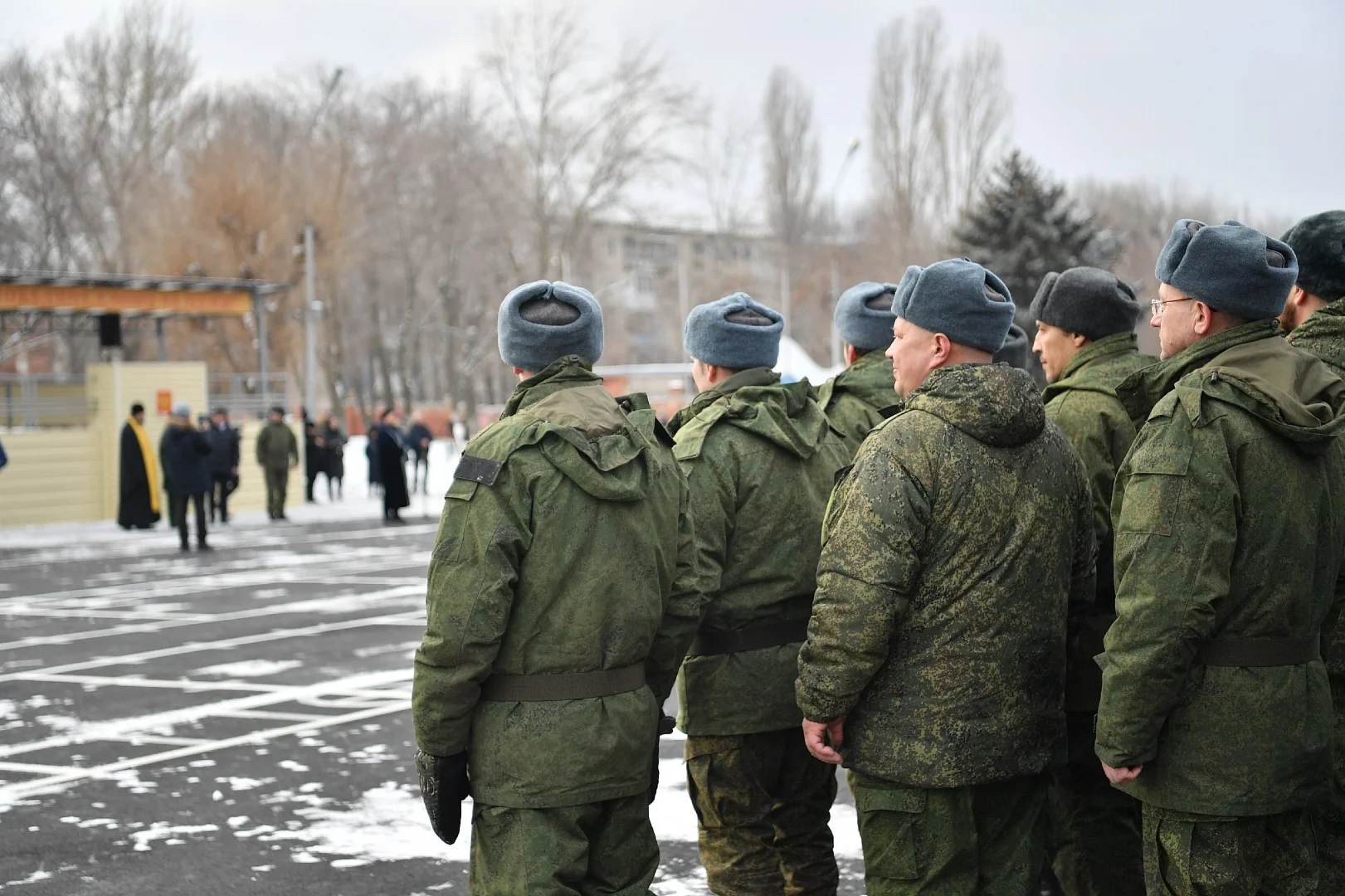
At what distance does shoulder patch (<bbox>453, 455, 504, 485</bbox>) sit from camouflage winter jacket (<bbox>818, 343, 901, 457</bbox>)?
2272 mm

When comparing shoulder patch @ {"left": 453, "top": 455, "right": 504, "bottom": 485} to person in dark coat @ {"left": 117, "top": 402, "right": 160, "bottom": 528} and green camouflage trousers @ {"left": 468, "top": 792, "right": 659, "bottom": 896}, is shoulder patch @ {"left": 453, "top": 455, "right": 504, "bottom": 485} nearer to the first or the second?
green camouflage trousers @ {"left": 468, "top": 792, "right": 659, "bottom": 896}

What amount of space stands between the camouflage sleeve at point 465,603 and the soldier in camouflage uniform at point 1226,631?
1467 millimetres

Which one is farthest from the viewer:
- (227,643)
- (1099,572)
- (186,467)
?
(186,467)

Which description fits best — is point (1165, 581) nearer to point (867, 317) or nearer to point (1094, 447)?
point (1094, 447)

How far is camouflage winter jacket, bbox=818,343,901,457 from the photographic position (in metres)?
5.49

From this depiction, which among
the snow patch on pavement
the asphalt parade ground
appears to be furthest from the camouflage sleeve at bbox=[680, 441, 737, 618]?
the snow patch on pavement

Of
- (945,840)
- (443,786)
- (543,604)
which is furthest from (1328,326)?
(443,786)

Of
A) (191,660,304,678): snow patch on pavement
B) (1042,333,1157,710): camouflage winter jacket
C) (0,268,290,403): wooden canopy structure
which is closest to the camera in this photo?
(1042,333,1157,710): camouflage winter jacket

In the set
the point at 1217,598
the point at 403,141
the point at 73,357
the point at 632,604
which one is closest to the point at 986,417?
the point at 1217,598

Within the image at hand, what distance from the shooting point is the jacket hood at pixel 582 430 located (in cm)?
350

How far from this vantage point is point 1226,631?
10.9 feet

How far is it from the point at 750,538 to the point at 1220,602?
1674 millimetres

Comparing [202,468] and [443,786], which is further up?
[202,468]

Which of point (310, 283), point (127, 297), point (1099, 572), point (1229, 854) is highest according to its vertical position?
point (310, 283)
